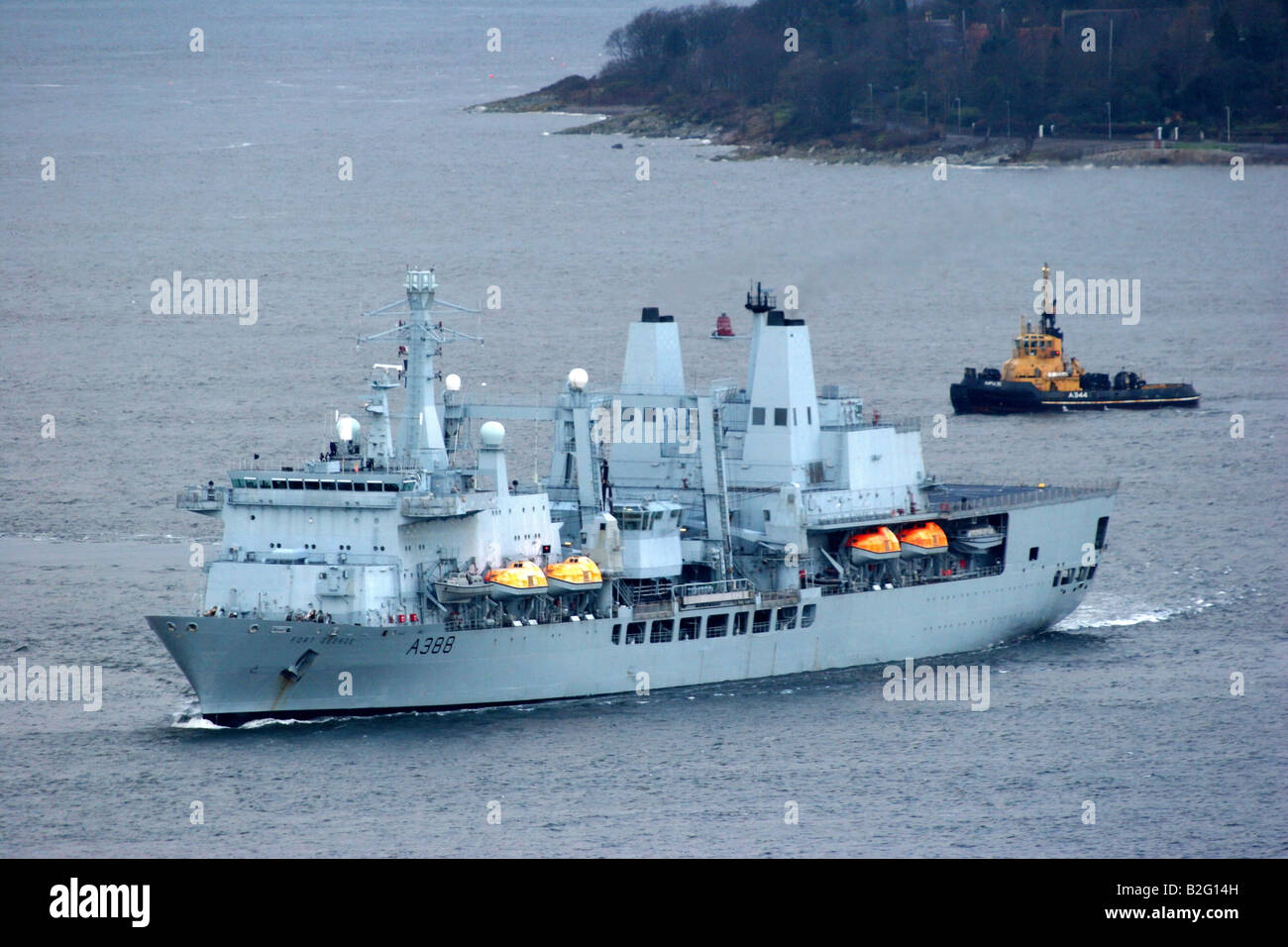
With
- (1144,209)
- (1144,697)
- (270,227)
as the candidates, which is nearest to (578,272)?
(270,227)

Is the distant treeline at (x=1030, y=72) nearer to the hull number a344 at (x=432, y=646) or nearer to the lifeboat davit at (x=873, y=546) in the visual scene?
the lifeboat davit at (x=873, y=546)

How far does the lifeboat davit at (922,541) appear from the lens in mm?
64000

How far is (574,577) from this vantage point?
187 feet

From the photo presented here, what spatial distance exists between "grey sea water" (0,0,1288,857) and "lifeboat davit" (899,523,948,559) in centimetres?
330

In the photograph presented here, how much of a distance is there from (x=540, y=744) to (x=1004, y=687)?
1309cm

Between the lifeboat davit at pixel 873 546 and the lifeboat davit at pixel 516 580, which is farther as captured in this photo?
the lifeboat davit at pixel 873 546

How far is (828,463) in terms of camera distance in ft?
213

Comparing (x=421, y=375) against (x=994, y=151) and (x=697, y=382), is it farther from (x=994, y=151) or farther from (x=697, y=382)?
(x=994, y=151)

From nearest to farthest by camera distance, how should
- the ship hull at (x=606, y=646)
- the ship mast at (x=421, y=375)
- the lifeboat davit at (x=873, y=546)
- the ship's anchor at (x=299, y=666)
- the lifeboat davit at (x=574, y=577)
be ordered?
the ship hull at (x=606, y=646)
the ship's anchor at (x=299, y=666)
the lifeboat davit at (x=574, y=577)
the ship mast at (x=421, y=375)
the lifeboat davit at (x=873, y=546)

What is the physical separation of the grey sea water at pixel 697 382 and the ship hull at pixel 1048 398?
1.01m

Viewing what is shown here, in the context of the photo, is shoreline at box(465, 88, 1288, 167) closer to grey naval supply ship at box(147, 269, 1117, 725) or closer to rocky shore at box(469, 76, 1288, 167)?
rocky shore at box(469, 76, 1288, 167)

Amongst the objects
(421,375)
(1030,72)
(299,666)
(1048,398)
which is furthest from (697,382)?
(1030,72)

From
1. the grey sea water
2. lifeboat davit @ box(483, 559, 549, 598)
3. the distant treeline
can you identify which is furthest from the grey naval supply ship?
the distant treeline

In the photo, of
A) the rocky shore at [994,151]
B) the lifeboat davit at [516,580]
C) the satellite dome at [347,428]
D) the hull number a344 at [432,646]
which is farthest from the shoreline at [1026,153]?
the hull number a344 at [432,646]
